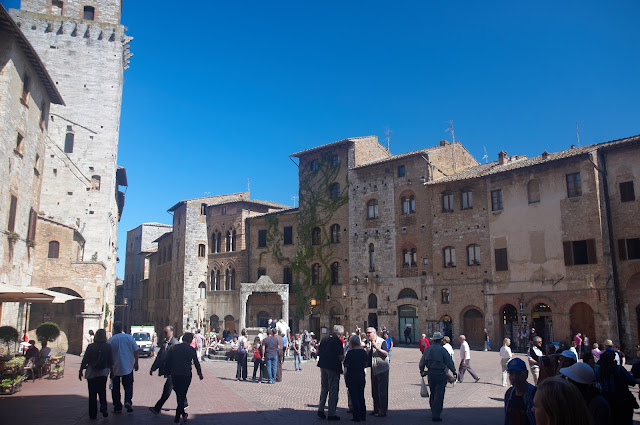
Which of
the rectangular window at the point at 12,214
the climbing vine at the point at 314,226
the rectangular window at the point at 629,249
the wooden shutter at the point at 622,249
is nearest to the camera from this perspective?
the rectangular window at the point at 12,214

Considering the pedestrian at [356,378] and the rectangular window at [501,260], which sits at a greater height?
the rectangular window at [501,260]

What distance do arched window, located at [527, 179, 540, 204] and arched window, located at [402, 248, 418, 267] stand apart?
26.9 ft

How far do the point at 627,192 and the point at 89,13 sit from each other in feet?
114

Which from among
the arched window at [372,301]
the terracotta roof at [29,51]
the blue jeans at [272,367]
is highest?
the terracotta roof at [29,51]

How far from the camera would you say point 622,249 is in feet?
91.9

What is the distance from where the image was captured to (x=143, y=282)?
6278 cm

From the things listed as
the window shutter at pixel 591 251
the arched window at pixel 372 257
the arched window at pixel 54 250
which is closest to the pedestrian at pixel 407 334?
the arched window at pixel 372 257

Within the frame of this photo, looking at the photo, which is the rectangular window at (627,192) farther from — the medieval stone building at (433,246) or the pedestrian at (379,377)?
the pedestrian at (379,377)

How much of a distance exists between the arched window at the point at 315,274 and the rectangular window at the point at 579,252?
17976mm

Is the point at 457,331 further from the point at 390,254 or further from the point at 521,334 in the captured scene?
the point at 390,254

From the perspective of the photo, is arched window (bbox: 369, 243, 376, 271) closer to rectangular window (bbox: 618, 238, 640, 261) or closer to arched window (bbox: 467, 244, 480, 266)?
arched window (bbox: 467, 244, 480, 266)

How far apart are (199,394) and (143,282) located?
51.9 m

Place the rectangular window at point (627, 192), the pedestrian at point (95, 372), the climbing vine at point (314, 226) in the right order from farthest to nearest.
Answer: the climbing vine at point (314, 226), the rectangular window at point (627, 192), the pedestrian at point (95, 372)

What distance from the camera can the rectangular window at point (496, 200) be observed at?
106 ft
